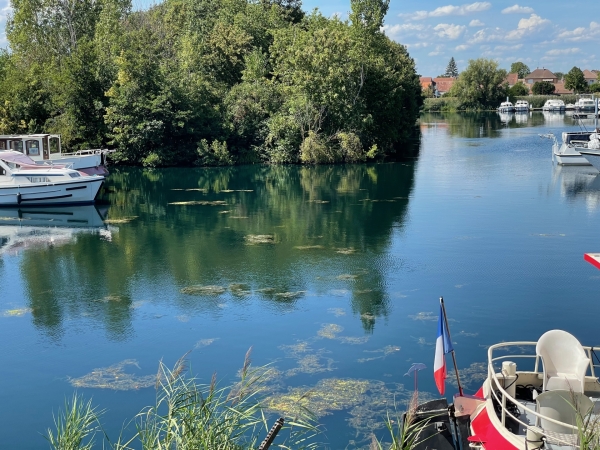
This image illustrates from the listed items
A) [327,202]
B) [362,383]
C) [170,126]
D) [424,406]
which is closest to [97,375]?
[362,383]

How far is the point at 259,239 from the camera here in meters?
22.3

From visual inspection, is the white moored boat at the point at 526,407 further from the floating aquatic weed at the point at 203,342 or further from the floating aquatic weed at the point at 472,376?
the floating aquatic weed at the point at 203,342

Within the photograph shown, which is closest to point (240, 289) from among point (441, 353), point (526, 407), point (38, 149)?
point (441, 353)

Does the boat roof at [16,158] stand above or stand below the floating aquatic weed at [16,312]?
above

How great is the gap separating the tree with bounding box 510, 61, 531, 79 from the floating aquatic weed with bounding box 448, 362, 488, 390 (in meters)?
164

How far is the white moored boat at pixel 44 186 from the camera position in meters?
28.8

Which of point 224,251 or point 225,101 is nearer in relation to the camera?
point 224,251

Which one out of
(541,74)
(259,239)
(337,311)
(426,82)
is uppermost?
(541,74)

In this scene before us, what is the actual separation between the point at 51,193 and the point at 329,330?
63.2ft

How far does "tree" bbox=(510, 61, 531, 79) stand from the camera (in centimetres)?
16450

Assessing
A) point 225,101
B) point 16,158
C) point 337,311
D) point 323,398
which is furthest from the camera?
point 225,101

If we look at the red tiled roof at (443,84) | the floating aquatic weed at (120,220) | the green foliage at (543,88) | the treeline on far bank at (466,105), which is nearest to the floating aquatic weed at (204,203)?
the floating aquatic weed at (120,220)

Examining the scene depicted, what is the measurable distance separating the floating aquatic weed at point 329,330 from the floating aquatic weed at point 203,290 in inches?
138

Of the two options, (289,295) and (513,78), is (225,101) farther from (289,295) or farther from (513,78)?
(513,78)
